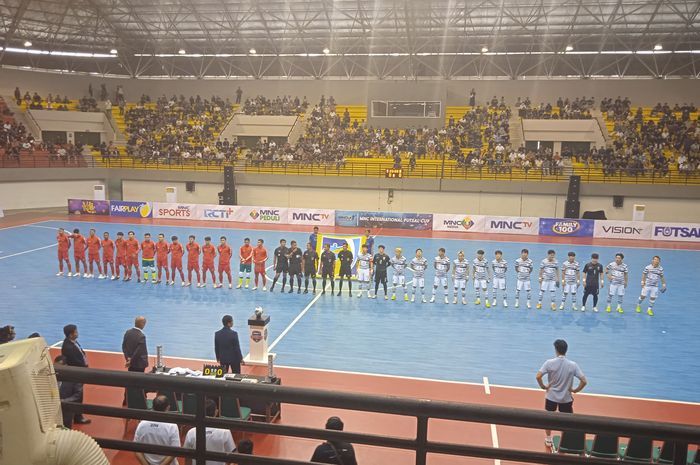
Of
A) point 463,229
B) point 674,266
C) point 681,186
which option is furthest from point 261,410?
point 681,186

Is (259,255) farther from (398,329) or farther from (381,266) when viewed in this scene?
(398,329)

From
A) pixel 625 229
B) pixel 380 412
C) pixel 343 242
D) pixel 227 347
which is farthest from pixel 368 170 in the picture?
pixel 380 412

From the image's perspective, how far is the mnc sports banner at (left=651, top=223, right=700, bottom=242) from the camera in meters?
29.2

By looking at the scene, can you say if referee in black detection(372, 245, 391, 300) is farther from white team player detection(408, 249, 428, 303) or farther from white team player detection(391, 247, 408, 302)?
white team player detection(408, 249, 428, 303)

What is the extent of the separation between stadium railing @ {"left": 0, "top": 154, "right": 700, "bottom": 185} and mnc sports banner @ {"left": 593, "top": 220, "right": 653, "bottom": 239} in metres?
4.21

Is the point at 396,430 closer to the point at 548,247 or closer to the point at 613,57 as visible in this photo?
the point at 548,247

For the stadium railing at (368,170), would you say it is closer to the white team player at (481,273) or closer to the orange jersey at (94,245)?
the white team player at (481,273)

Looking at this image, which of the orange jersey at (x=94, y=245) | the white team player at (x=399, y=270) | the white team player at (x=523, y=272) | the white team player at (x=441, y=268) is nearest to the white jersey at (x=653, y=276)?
the white team player at (x=523, y=272)

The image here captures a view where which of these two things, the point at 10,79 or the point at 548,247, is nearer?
the point at 548,247

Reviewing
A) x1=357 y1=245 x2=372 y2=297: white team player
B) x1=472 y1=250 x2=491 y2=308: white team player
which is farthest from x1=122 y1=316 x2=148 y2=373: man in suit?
x1=472 y1=250 x2=491 y2=308: white team player

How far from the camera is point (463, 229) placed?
31156 mm

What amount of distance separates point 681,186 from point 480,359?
26.8m

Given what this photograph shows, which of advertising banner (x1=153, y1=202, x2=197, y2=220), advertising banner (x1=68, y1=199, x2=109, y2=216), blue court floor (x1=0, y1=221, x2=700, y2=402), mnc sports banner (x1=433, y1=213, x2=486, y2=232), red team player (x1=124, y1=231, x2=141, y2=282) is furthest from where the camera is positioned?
advertising banner (x1=68, y1=199, x2=109, y2=216)

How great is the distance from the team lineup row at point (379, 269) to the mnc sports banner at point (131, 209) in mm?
14219
